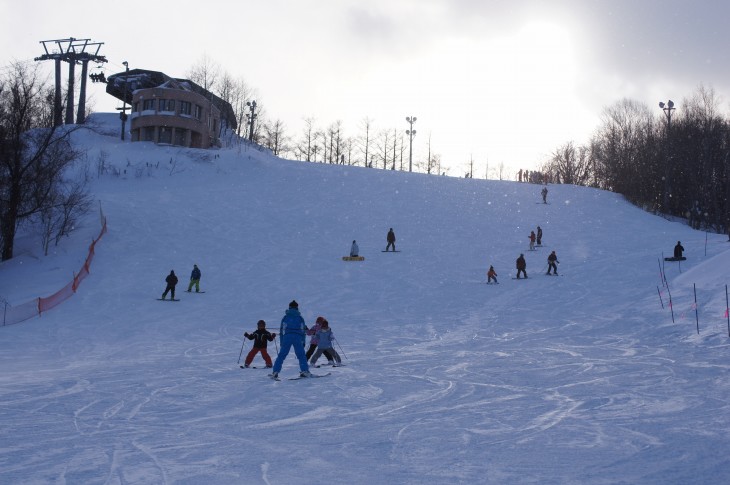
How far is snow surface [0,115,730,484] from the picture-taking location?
6.64 meters

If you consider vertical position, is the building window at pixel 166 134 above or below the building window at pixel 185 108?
below

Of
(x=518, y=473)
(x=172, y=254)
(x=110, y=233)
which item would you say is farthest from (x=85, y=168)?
(x=518, y=473)

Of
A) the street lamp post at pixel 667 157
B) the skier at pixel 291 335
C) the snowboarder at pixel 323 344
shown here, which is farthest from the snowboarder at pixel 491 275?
the street lamp post at pixel 667 157

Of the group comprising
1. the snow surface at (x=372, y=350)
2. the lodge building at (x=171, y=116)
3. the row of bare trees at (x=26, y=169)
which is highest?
the lodge building at (x=171, y=116)

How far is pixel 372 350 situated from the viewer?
54.9ft

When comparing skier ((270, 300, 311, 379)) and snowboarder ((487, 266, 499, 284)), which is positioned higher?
snowboarder ((487, 266, 499, 284))

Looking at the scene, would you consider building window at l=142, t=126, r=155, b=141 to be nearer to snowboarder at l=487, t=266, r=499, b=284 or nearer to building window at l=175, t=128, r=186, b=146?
building window at l=175, t=128, r=186, b=146

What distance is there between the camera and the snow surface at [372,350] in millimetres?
6641

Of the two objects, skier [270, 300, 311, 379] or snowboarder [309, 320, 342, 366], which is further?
snowboarder [309, 320, 342, 366]

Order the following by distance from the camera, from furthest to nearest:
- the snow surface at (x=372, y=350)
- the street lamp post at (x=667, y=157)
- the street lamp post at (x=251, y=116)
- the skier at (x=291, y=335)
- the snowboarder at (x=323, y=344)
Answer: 1. the street lamp post at (x=251, y=116)
2. the street lamp post at (x=667, y=157)
3. the snowboarder at (x=323, y=344)
4. the skier at (x=291, y=335)
5. the snow surface at (x=372, y=350)

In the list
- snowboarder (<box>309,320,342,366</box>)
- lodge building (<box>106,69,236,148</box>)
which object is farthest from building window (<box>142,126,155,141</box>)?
snowboarder (<box>309,320,342,366</box>)

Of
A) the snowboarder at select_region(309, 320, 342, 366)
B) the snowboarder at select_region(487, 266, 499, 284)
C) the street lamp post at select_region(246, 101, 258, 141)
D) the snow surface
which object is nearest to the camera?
the snow surface

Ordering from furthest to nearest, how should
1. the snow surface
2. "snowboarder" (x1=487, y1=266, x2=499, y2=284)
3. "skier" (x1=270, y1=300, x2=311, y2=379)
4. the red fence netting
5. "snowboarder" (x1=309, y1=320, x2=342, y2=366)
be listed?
1. "snowboarder" (x1=487, y1=266, x2=499, y2=284)
2. the red fence netting
3. "snowboarder" (x1=309, y1=320, x2=342, y2=366)
4. "skier" (x1=270, y1=300, x2=311, y2=379)
5. the snow surface

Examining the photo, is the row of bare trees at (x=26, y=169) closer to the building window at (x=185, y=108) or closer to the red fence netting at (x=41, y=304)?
the red fence netting at (x=41, y=304)
